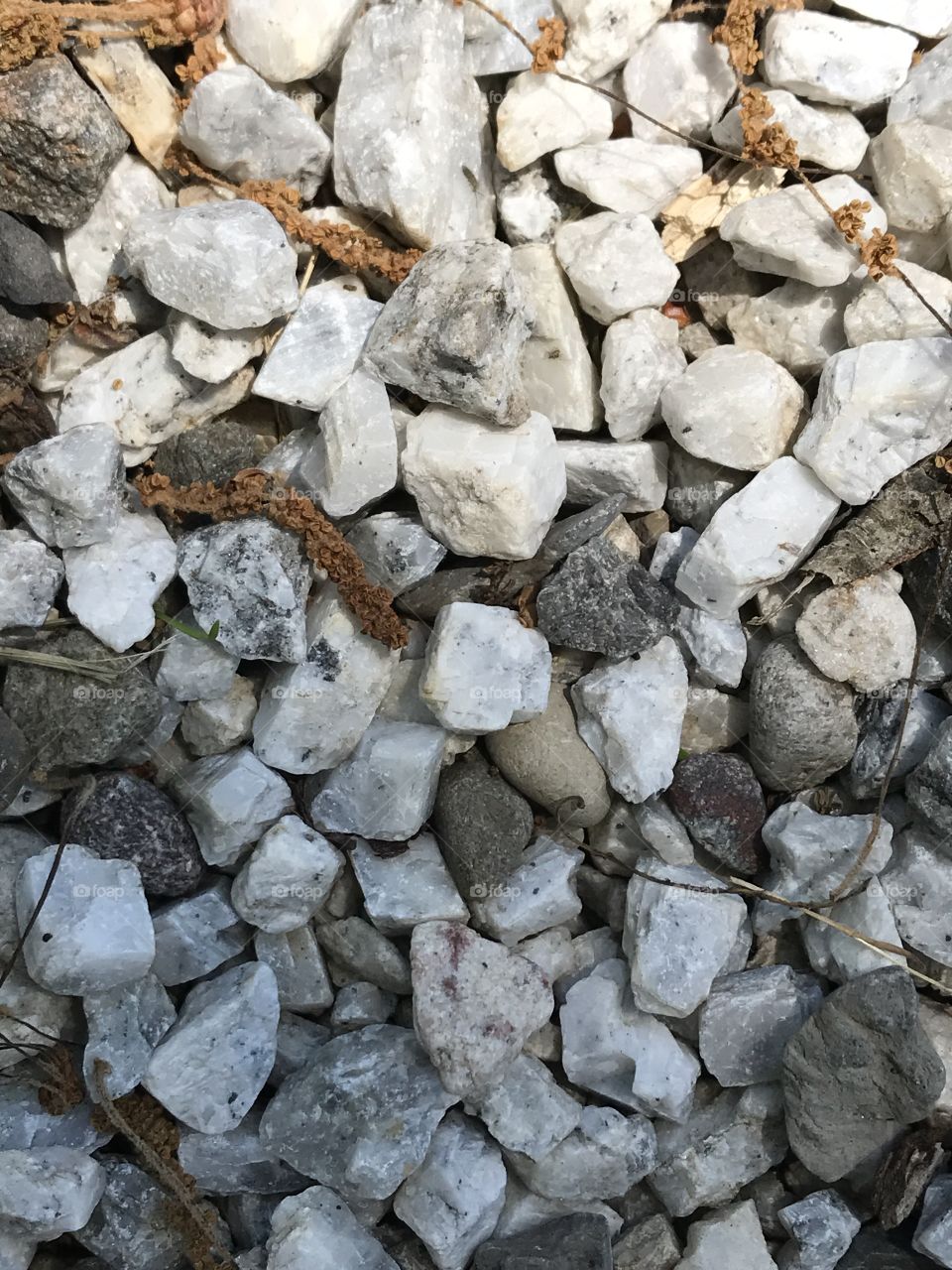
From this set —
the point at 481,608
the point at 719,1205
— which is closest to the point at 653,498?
the point at 481,608

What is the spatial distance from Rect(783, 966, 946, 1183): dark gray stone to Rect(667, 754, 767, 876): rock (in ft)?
1.19

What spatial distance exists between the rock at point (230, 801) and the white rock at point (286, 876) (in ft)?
0.12

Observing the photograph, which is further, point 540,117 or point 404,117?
point 540,117

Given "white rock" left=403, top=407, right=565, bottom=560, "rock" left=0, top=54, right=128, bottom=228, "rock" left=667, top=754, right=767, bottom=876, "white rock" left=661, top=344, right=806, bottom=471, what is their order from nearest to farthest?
"rock" left=0, top=54, right=128, bottom=228 < "white rock" left=403, top=407, right=565, bottom=560 < "white rock" left=661, top=344, right=806, bottom=471 < "rock" left=667, top=754, right=767, bottom=876

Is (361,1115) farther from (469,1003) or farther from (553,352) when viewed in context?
(553,352)

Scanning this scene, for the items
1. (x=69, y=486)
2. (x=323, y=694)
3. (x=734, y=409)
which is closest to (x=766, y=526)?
(x=734, y=409)

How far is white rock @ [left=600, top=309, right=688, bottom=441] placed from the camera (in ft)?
6.65

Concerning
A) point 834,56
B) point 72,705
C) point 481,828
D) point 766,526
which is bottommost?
point 481,828

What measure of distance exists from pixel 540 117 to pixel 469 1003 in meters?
1.83

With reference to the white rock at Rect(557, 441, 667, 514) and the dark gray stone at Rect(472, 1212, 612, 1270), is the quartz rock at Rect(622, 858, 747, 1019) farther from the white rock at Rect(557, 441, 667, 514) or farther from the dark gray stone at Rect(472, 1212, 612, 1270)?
the white rock at Rect(557, 441, 667, 514)

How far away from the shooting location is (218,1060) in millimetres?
1998

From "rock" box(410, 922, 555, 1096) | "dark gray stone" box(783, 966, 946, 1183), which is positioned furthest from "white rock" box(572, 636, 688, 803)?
"dark gray stone" box(783, 966, 946, 1183)

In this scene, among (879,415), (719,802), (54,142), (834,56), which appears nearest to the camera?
(54,142)

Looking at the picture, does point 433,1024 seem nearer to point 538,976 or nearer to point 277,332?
point 538,976
